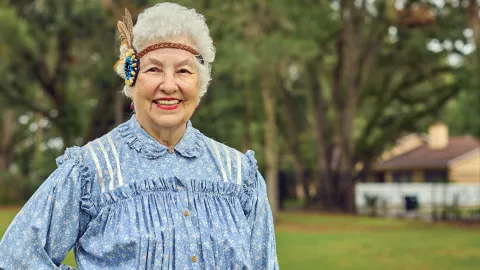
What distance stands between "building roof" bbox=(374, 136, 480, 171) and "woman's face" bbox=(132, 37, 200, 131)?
47756 millimetres

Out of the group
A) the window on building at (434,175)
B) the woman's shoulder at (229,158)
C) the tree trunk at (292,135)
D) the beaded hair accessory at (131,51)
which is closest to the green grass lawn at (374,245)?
the tree trunk at (292,135)

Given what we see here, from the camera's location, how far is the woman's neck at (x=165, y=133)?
3045 mm

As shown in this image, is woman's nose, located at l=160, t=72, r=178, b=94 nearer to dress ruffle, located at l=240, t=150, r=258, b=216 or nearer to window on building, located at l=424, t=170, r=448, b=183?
dress ruffle, located at l=240, t=150, r=258, b=216

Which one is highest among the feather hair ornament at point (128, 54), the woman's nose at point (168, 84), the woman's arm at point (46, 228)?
the feather hair ornament at point (128, 54)

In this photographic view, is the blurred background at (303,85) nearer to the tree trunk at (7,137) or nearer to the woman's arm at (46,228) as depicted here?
the tree trunk at (7,137)

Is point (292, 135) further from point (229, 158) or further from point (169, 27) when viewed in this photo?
point (169, 27)

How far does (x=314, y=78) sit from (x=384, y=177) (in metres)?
24.1

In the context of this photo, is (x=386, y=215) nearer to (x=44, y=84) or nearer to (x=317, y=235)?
(x=317, y=235)

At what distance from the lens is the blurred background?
22359 millimetres

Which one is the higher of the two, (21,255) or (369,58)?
(369,58)

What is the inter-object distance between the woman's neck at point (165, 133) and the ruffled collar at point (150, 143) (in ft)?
0.06

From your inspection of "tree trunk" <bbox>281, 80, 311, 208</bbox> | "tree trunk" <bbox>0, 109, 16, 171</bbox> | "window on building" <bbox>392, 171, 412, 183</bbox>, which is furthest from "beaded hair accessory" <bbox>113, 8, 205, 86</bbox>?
"window on building" <bbox>392, 171, 412, 183</bbox>

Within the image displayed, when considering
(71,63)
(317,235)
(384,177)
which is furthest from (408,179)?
(317,235)

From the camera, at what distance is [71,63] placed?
33219 mm
